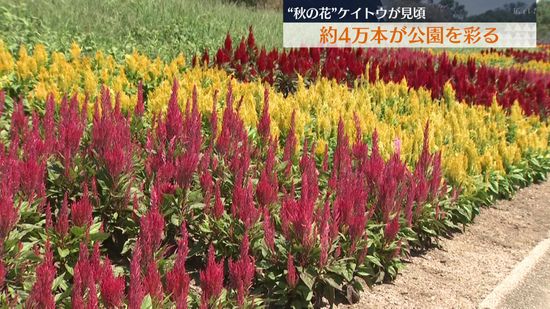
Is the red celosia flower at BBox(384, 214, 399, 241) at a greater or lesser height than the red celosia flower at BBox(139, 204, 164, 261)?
lesser

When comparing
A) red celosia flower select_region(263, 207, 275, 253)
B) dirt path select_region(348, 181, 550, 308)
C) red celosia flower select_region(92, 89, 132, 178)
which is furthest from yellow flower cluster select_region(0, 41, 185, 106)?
dirt path select_region(348, 181, 550, 308)

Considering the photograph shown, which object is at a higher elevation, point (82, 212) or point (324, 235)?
point (82, 212)

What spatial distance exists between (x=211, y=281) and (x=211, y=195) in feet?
3.75

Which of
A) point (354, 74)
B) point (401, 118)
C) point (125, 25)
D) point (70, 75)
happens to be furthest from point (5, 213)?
point (125, 25)

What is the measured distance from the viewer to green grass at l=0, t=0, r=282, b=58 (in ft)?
28.0

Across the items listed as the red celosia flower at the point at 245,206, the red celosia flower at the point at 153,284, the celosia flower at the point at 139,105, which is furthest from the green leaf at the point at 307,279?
the celosia flower at the point at 139,105

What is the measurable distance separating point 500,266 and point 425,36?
15526 mm

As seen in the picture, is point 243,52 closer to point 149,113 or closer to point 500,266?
point 149,113

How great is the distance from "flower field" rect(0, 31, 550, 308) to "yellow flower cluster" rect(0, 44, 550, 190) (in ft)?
0.10

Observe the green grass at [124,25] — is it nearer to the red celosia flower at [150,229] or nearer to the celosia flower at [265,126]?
the celosia flower at [265,126]

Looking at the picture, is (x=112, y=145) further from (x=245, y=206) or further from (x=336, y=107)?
(x=336, y=107)

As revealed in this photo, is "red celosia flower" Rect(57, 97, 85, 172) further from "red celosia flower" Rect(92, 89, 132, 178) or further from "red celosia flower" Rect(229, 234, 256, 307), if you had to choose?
"red celosia flower" Rect(229, 234, 256, 307)

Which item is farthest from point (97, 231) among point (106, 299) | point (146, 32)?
point (146, 32)

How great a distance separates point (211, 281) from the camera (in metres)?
2.52
